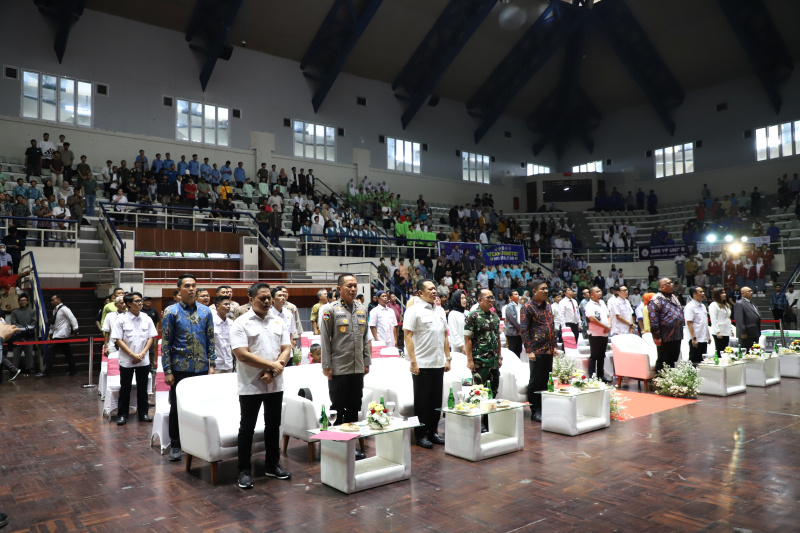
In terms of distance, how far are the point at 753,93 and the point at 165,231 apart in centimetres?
2492

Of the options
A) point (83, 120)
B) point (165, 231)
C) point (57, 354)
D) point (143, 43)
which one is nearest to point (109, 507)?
point (57, 354)

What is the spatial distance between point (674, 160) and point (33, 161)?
26649 mm

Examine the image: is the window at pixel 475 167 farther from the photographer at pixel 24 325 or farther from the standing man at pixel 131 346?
the standing man at pixel 131 346

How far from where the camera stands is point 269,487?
16.1 feet

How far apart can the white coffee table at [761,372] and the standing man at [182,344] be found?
27.9 feet

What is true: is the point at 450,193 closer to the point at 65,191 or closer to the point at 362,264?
the point at 362,264

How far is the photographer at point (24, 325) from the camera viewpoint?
444 inches

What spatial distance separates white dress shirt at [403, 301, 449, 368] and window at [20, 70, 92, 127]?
1735cm

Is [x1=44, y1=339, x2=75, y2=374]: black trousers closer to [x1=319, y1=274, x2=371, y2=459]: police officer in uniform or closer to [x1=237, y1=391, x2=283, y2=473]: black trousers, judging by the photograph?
[x1=237, y1=391, x2=283, y2=473]: black trousers

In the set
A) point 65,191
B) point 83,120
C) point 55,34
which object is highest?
point 55,34

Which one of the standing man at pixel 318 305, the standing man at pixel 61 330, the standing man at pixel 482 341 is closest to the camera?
the standing man at pixel 482 341

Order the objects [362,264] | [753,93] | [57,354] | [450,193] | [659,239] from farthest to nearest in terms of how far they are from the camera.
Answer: [450,193]
[753,93]
[659,239]
[362,264]
[57,354]

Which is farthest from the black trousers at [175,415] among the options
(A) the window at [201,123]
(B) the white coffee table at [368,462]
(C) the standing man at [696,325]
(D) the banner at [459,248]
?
(A) the window at [201,123]

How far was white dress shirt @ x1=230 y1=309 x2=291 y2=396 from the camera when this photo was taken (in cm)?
485
